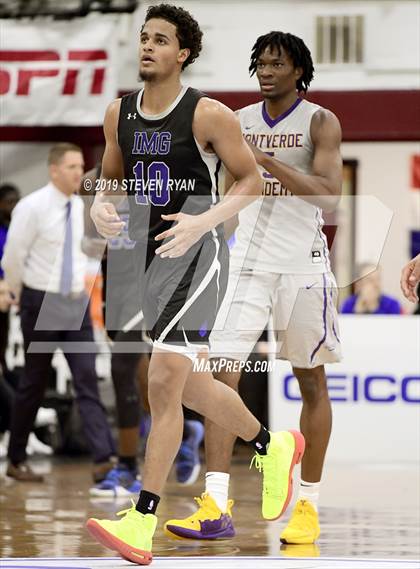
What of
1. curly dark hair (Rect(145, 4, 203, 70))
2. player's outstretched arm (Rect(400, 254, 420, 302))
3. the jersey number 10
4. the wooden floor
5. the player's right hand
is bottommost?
the wooden floor

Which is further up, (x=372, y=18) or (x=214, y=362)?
(x=372, y=18)

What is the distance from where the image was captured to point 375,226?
15438 mm

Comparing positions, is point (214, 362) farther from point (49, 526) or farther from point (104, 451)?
point (104, 451)

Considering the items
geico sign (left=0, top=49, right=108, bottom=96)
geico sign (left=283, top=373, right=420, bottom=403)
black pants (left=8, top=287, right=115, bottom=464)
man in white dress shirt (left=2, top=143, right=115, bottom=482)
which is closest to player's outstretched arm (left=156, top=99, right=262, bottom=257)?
geico sign (left=283, top=373, right=420, bottom=403)

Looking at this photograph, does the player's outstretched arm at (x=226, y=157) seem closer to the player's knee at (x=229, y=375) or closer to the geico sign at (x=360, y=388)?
the player's knee at (x=229, y=375)

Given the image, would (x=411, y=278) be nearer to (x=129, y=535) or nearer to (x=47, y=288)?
(x=129, y=535)

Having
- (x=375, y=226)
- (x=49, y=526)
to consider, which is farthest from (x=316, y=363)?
(x=375, y=226)

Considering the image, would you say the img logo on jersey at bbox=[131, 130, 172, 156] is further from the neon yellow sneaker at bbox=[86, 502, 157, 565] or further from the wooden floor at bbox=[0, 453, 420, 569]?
the wooden floor at bbox=[0, 453, 420, 569]

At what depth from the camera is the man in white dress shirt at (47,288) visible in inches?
360

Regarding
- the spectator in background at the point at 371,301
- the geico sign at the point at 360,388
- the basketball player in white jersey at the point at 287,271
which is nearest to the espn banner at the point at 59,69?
the spectator in background at the point at 371,301

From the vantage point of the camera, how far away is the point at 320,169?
6254mm

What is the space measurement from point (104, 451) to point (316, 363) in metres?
2.80

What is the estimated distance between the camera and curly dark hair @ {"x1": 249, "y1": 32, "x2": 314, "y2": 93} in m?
6.38

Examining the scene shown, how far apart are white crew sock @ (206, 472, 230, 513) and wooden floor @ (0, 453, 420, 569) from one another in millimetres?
180
